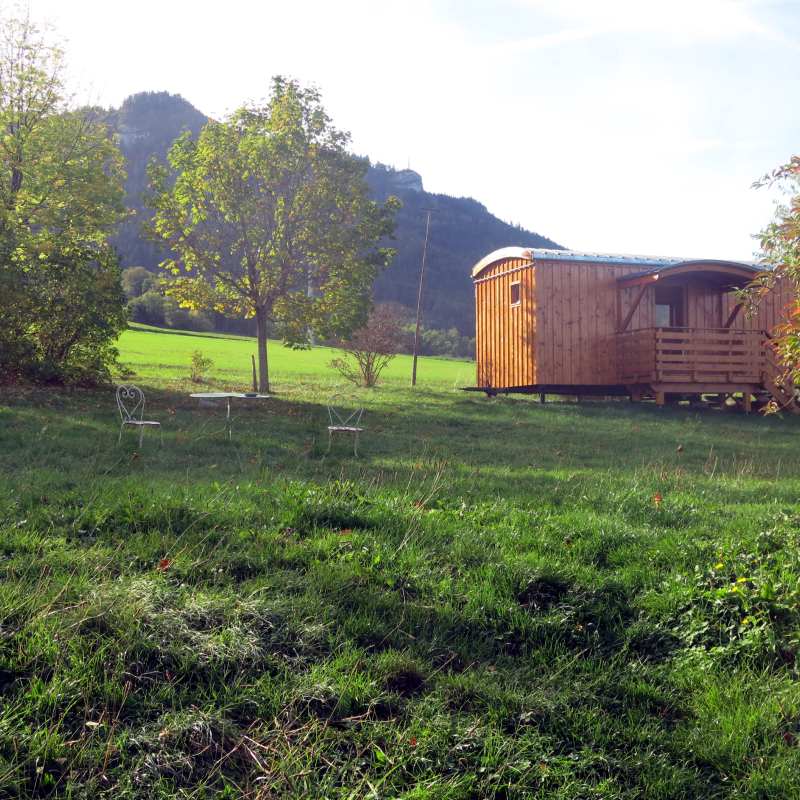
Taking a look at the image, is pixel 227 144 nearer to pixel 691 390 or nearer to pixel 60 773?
pixel 691 390

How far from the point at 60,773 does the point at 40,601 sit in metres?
1.03

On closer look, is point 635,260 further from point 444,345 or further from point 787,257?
point 444,345

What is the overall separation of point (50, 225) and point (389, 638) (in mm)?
13357

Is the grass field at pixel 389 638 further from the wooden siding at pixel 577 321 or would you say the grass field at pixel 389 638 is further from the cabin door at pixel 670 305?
the cabin door at pixel 670 305

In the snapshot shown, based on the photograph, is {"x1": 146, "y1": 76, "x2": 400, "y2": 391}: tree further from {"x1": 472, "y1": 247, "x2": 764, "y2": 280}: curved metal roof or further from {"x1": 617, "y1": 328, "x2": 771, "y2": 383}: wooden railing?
{"x1": 617, "y1": 328, "x2": 771, "y2": 383}: wooden railing

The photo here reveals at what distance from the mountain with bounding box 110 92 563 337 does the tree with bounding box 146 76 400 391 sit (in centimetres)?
5071

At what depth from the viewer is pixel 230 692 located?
9.68 feet

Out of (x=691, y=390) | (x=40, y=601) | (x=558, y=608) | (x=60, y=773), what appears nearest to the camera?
(x=60, y=773)

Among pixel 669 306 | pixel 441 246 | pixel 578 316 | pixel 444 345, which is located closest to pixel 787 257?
pixel 578 316

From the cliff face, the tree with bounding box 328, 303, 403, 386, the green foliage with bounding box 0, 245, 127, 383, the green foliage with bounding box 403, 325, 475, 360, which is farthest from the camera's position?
the cliff face

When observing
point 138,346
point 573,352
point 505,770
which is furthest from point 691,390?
point 138,346

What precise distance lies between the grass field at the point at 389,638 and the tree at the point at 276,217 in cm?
1137

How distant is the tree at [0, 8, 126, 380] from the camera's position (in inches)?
500

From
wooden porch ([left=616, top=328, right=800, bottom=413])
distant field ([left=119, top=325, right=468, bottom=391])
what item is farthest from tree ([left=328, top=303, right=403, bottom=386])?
wooden porch ([left=616, top=328, right=800, bottom=413])
